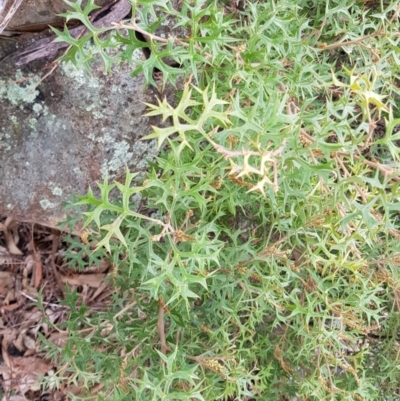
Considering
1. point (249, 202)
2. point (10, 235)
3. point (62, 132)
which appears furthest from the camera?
point (10, 235)

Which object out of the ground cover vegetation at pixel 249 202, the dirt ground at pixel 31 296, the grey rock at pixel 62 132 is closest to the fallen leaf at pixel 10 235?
the dirt ground at pixel 31 296

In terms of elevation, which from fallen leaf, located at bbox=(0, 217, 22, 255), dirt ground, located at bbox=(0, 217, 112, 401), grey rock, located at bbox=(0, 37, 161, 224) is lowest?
dirt ground, located at bbox=(0, 217, 112, 401)

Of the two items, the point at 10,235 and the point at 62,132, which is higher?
the point at 62,132

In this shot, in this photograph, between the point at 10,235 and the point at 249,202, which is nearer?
the point at 249,202

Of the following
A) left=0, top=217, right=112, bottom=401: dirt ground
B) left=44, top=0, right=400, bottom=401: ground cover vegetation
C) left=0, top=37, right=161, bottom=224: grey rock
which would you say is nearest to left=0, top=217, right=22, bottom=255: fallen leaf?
left=0, top=217, right=112, bottom=401: dirt ground

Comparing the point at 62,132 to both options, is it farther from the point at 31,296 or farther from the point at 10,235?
the point at 31,296

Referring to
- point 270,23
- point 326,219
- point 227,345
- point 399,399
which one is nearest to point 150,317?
point 227,345

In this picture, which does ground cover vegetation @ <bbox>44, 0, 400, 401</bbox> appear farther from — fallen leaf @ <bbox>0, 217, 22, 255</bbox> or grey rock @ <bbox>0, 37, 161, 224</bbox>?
fallen leaf @ <bbox>0, 217, 22, 255</bbox>

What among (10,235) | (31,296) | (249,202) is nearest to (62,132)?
(249,202)

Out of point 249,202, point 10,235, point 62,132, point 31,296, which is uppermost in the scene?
point 249,202
